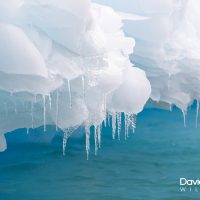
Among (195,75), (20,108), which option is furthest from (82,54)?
(195,75)

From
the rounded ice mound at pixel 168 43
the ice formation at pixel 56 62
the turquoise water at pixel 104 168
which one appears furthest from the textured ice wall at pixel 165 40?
the ice formation at pixel 56 62

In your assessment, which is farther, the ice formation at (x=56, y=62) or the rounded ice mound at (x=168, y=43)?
the rounded ice mound at (x=168, y=43)

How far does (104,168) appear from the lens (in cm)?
596

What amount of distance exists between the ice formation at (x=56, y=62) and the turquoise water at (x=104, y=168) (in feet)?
1.83

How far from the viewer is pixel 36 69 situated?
13.5ft

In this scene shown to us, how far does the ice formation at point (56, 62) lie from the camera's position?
415cm

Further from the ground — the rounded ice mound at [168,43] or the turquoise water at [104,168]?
the rounded ice mound at [168,43]

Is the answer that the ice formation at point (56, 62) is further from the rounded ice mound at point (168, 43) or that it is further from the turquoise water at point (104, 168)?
the rounded ice mound at point (168, 43)

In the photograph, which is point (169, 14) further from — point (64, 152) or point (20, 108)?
point (20, 108)

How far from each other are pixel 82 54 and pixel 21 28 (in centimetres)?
53

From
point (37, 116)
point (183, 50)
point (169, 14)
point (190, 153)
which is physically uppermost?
point (169, 14)

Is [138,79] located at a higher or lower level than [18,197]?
higher

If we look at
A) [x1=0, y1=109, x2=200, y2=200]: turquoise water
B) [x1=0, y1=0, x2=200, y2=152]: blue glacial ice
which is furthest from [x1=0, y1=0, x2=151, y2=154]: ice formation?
[x1=0, y1=109, x2=200, y2=200]: turquoise water

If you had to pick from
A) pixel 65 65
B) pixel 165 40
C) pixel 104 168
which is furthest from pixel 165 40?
pixel 65 65
